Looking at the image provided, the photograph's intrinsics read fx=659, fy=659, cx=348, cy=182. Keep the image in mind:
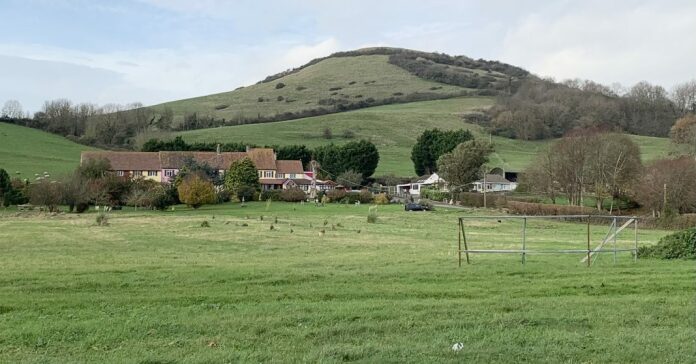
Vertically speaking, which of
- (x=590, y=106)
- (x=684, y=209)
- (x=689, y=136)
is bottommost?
(x=684, y=209)

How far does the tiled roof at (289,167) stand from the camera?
11000 centimetres

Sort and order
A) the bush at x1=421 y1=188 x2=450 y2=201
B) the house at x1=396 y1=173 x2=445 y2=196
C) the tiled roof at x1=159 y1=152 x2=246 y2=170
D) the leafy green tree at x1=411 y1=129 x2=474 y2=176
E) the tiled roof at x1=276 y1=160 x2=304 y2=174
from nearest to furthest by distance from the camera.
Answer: the bush at x1=421 y1=188 x2=450 y2=201 < the house at x1=396 y1=173 x2=445 y2=196 < the tiled roof at x1=159 y1=152 x2=246 y2=170 < the tiled roof at x1=276 y1=160 x2=304 y2=174 < the leafy green tree at x1=411 y1=129 x2=474 y2=176

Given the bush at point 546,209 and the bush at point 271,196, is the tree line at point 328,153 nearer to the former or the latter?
the bush at point 271,196

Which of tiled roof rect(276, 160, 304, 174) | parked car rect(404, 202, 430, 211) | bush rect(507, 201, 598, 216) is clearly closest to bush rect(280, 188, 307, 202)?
tiled roof rect(276, 160, 304, 174)

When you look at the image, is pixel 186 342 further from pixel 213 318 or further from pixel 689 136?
pixel 689 136

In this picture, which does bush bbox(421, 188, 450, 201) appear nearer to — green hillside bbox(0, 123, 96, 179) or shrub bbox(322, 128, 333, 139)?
shrub bbox(322, 128, 333, 139)

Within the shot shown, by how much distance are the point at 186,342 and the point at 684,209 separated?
2497 inches

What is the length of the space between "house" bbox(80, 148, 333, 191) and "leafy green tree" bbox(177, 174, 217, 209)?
81.3ft

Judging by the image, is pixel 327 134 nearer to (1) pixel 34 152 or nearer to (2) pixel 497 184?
A: (2) pixel 497 184

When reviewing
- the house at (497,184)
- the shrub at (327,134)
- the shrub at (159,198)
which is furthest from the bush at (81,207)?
the shrub at (327,134)

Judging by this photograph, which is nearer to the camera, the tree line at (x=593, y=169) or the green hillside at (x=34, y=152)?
the tree line at (x=593, y=169)

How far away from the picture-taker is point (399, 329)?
9.47 metres

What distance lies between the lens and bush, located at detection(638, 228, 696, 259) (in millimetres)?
19078

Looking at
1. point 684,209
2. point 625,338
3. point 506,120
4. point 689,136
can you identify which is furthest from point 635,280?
point 506,120
